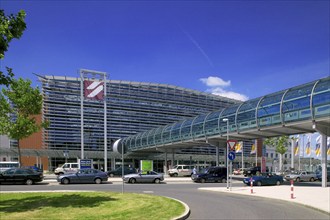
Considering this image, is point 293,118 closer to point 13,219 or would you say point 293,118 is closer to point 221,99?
point 13,219

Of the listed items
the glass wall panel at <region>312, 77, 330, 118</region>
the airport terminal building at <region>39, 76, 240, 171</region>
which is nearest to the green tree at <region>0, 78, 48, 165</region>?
the glass wall panel at <region>312, 77, 330, 118</region>

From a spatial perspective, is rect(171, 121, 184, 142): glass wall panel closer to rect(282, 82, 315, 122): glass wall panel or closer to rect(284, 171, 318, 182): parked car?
rect(284, 171, 318, 182): parked car

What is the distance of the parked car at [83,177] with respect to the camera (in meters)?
32.4

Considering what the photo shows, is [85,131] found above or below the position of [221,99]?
below

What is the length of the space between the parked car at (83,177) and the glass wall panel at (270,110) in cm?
1666

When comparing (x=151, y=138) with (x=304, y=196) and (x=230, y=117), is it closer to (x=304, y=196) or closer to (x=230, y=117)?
(x=230, y=117)

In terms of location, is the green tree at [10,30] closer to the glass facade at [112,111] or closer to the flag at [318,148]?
the glass facade at [112,111]

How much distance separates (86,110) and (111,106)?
6.33 m

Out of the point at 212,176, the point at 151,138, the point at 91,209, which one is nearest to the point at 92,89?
the point at 212,176

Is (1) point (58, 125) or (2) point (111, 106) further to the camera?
(2) point (111, 106)

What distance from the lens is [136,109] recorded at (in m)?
92.0

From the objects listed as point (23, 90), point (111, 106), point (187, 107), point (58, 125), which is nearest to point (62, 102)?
point (58, 125)

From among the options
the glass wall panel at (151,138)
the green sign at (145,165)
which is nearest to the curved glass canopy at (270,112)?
the green sign at (145,165)

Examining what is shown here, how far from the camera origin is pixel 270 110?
1378 inches
